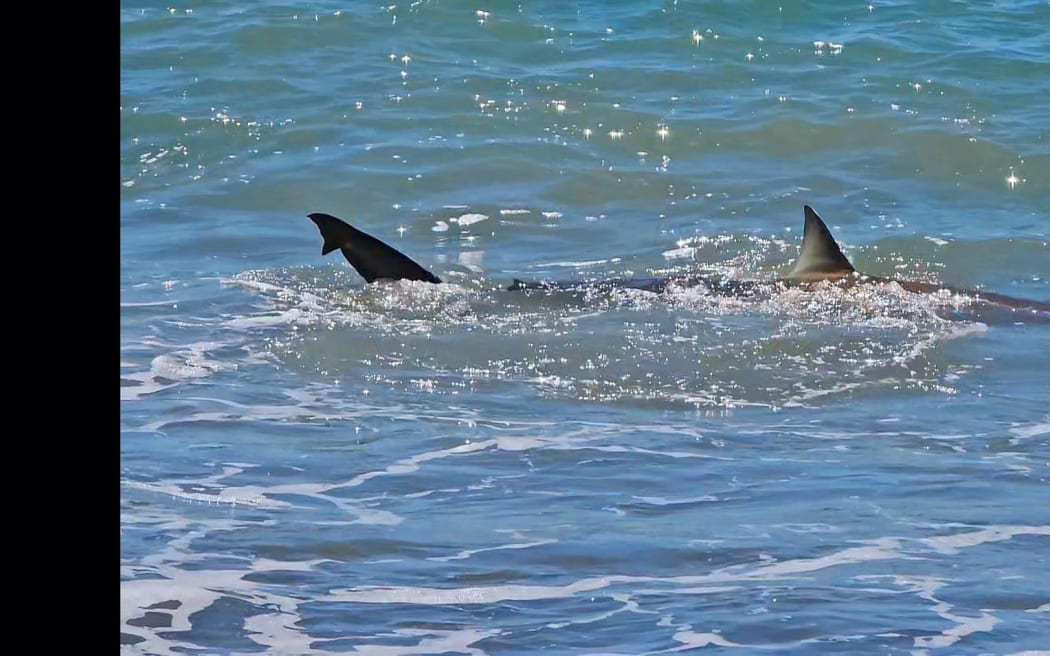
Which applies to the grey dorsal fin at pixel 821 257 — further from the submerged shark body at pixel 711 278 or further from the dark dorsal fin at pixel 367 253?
the dark dorsal fin at pixel 367 253

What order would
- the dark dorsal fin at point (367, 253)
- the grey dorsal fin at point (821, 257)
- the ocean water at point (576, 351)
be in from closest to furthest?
1. the ocean water at point (576, 351)
2. the dark dorsal fin at point (367, 253)
3. the grey dorsal fin at point (821, 257)

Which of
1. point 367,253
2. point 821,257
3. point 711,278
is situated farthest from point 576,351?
point 711,278

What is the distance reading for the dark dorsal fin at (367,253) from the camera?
5.43 metres

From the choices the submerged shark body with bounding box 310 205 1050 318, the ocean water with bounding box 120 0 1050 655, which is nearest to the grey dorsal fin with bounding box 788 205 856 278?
the submerged shark body with bounding box 310 205 1050 318

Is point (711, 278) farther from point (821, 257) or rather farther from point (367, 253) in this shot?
point (367, 253)

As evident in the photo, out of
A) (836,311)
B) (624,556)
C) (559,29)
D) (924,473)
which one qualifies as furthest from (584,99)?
(624,556)

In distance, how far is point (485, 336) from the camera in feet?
17.4

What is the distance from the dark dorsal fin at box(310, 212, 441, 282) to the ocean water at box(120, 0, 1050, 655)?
3.6 inches

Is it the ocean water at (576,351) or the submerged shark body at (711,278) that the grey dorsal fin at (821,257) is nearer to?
the submerged shark body at (711,278)

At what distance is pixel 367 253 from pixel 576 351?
934 mm

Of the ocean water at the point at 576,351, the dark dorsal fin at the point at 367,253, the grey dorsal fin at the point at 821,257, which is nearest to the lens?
the ocean water at the point at 576,351

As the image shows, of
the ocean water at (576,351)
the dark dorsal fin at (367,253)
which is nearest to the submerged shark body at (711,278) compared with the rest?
the dark dorsal fin at (367,253)

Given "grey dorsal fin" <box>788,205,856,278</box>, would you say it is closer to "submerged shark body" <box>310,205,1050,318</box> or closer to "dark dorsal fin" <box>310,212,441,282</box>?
"submerged shark body" <box>310,205,1050,318</box>

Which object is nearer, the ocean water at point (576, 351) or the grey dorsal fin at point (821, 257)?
the ocean water at point (576, 351)
